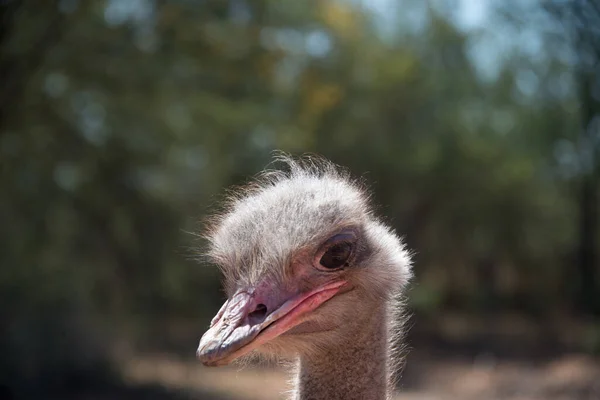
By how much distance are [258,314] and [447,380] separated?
9206 mm

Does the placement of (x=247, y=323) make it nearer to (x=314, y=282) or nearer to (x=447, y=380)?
(x=314, y=282)

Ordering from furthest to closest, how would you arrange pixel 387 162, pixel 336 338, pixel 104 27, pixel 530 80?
pixel 387 162
pixel 530 80
pixel 104 27
pixel 336 338

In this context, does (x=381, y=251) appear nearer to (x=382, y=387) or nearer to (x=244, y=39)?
(x=382, y=387)

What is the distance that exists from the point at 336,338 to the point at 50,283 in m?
7.48

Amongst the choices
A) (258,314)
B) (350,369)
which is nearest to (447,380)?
(350,369)

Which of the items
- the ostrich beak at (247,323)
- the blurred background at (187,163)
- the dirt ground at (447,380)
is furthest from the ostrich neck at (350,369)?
the dirt ground at (447,380)

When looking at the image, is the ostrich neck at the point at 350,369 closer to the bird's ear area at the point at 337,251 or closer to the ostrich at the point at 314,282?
the ostrich at the point at 314,282

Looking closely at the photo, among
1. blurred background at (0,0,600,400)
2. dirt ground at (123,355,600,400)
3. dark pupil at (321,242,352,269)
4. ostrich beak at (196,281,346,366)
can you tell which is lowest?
ostrich beak at (196,281,346,366)

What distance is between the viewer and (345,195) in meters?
2.15

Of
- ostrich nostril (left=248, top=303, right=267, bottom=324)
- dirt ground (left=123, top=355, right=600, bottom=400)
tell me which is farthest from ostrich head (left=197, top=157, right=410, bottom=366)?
dirt ground (left=123, top=355, right=600, bottom=400)

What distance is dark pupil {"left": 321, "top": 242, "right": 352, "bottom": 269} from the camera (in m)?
2.01

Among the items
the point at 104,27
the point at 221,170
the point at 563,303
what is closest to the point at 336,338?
the point at 104,27

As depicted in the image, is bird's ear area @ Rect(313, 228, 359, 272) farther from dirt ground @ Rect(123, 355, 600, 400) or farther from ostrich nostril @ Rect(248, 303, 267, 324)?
dirt ground @ Rect(123, 355, 600, 400)

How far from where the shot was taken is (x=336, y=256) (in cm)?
203
